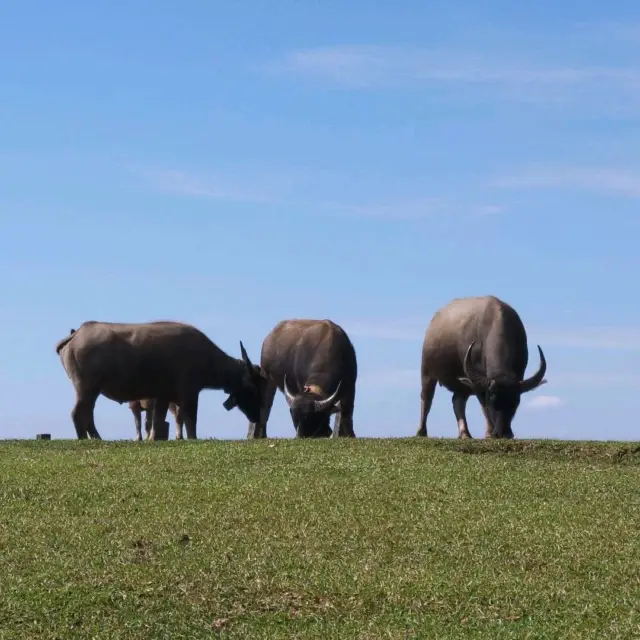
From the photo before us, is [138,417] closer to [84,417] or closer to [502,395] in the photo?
[84,417]

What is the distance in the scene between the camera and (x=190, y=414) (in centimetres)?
2456

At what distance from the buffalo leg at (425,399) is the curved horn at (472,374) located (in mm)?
2056

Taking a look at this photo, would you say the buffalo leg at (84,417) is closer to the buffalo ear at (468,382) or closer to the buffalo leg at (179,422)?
the buffalo leg at (179,422)

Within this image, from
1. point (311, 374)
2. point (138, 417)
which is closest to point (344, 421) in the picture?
point (311, 374)

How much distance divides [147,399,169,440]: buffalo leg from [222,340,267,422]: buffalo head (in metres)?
1.38

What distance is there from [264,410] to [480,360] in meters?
4.89

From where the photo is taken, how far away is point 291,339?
1025 inches

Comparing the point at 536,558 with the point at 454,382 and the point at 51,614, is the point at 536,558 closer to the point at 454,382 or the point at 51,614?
the point at 51,614

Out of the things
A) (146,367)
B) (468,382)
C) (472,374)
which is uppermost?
(146,367)

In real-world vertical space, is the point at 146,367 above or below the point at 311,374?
above

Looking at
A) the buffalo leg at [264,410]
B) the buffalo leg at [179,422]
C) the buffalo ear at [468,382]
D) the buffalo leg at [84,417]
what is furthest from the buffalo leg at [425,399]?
the buffalo leg at [84,417]

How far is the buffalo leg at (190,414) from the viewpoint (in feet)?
79.9

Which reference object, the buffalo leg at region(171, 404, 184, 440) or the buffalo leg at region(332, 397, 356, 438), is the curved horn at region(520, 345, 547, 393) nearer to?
the buffalo leg at region(332, 397, 356, 438)

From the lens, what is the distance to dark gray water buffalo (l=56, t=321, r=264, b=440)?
23.8 metres
